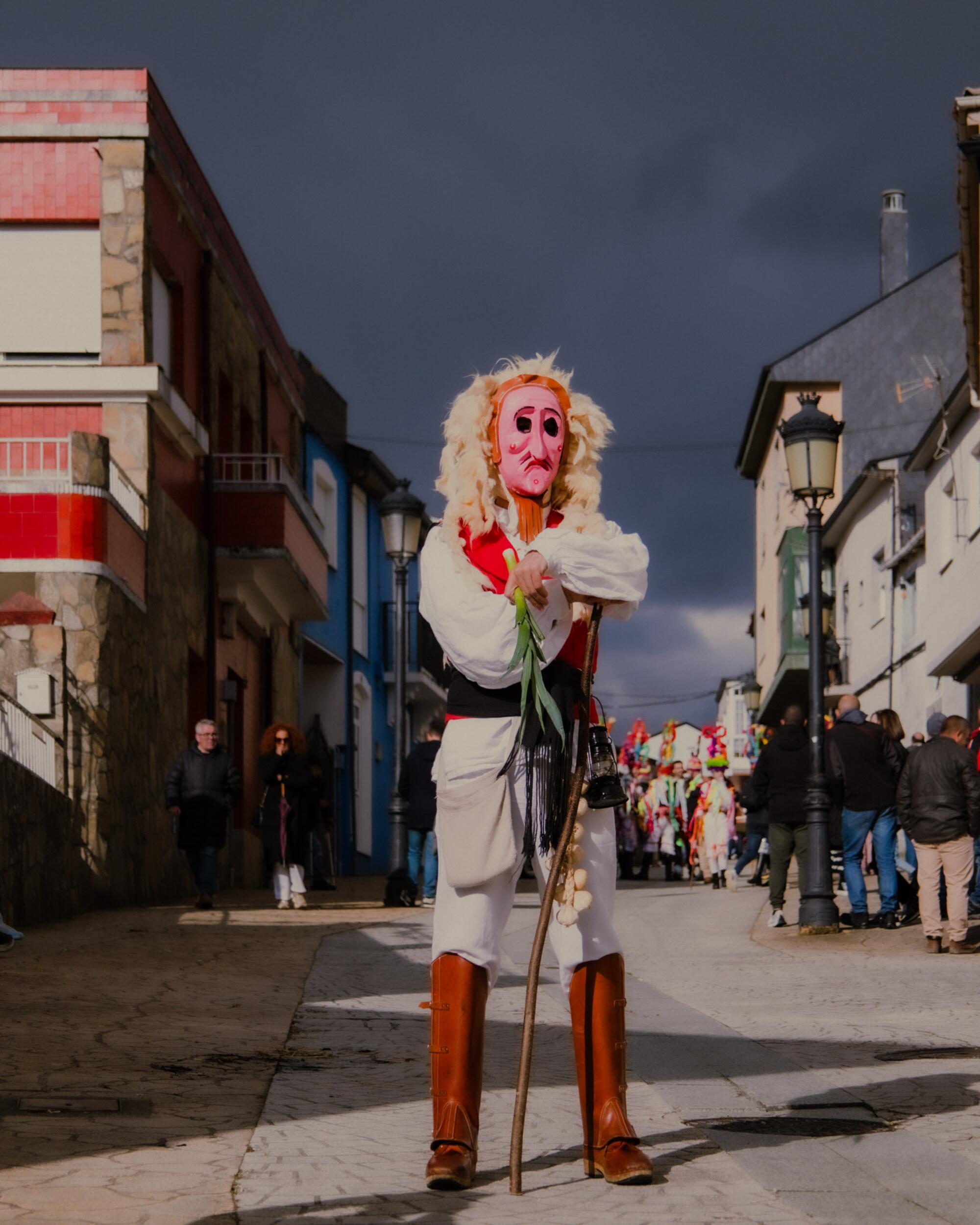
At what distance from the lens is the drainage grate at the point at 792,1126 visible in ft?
16.5

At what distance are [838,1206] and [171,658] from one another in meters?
16.5

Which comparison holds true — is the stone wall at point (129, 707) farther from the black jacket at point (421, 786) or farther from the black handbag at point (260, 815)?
the black jacket at point (421, 786)

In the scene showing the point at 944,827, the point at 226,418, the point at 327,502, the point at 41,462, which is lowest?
the point at 944,827

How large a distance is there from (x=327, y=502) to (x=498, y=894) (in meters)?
29.7

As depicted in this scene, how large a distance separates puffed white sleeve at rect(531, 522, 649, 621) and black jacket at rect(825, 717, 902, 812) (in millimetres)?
9674

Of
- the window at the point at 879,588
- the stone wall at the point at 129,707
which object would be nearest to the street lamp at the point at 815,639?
the stone wall at the point at 129,707

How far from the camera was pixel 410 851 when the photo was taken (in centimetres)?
1755

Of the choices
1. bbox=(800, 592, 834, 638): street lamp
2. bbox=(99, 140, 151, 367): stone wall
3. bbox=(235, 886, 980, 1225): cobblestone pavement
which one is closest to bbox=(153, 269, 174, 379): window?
bbox=(99, 140, 151, 367): stone wall

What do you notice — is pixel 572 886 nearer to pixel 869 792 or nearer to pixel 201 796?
pixel 869 792

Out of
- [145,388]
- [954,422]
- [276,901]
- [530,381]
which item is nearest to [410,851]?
[276,901]

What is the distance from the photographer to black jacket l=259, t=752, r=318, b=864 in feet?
54.4

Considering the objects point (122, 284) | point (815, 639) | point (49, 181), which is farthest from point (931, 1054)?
point (49, 181)

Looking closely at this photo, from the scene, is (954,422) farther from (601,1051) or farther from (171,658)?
(601,1051)

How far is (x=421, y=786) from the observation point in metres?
16.6
